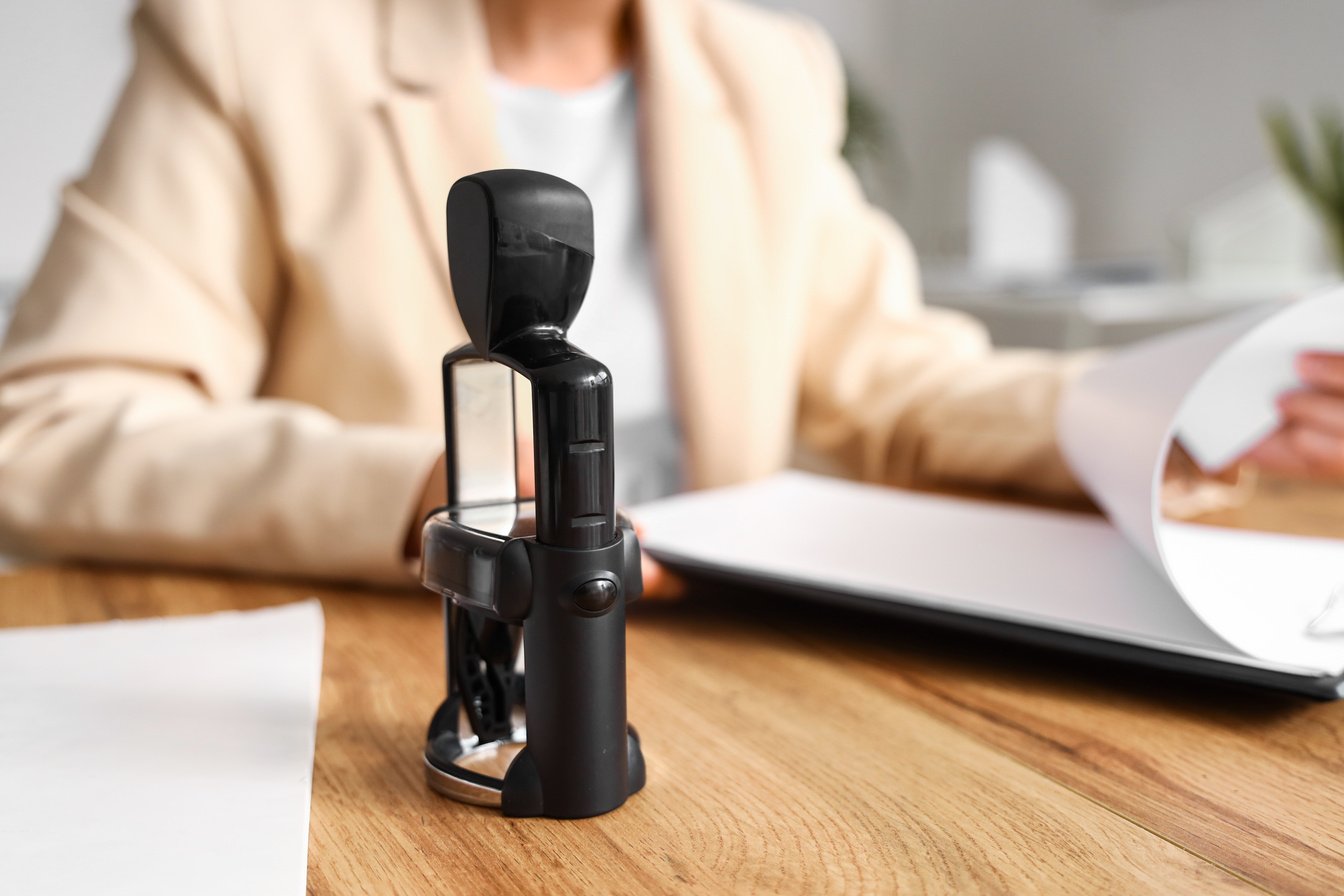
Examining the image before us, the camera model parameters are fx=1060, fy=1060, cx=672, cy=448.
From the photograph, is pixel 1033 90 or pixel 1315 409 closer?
pixel 1315 409

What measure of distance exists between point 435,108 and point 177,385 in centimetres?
26

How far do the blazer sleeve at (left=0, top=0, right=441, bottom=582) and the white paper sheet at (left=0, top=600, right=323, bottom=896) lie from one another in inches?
3.5

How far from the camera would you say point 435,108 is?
29.9 inches

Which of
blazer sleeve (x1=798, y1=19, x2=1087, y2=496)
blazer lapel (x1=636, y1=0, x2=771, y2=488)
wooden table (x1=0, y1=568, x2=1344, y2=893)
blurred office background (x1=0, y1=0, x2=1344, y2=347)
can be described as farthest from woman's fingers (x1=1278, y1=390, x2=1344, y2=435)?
blurred office background (x1=0, y1=0, x2=1344, y2=347)

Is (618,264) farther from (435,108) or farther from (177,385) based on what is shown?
(177,385)

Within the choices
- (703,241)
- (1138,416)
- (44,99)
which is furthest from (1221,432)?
(44,99)

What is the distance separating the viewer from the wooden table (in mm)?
256

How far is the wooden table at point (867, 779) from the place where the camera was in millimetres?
256

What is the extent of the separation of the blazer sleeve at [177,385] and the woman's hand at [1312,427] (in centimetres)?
48

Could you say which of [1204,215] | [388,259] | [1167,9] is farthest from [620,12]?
[1167,9]

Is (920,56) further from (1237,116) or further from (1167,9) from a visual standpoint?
(1237,116)

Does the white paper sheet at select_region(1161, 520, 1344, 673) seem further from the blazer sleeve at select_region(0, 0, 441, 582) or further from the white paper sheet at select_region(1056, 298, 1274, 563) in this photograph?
the blazer sleeve at select_region(0, 0, 441, 582)

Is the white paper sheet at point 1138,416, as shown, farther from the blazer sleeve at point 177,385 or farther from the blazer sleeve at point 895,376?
the blazer sleeve at point 177,385

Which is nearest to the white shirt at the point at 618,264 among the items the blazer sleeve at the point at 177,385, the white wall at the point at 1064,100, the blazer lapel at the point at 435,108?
the blazer lapel at the point at 435,108
